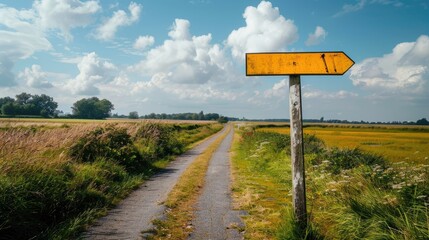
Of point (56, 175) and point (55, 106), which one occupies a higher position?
point (55, 106)

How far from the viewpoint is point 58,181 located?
6.70m

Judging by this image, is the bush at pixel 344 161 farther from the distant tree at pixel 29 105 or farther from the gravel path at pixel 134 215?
the distant tree at pixel 29 105

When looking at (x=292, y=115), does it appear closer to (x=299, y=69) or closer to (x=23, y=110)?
(x=299, y=69)

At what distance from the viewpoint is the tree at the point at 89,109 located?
408 feet

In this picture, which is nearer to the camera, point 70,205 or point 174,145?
point 70,205

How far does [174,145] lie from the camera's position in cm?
2312

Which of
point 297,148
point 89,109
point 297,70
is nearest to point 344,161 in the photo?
point 297,148

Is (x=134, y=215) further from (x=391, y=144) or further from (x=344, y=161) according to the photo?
(x=391, y=144)

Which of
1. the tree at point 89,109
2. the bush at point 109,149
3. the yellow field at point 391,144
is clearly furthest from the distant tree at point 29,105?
the bush at point 109,149

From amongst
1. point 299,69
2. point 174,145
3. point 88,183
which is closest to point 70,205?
point 88,183

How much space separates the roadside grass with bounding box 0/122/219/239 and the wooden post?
155 inches

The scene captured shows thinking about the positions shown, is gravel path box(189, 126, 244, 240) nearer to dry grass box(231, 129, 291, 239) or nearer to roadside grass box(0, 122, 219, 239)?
dry grass box(231, 129, 291, 239)

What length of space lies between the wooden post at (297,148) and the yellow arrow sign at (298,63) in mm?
192

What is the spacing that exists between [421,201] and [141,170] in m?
10.3
